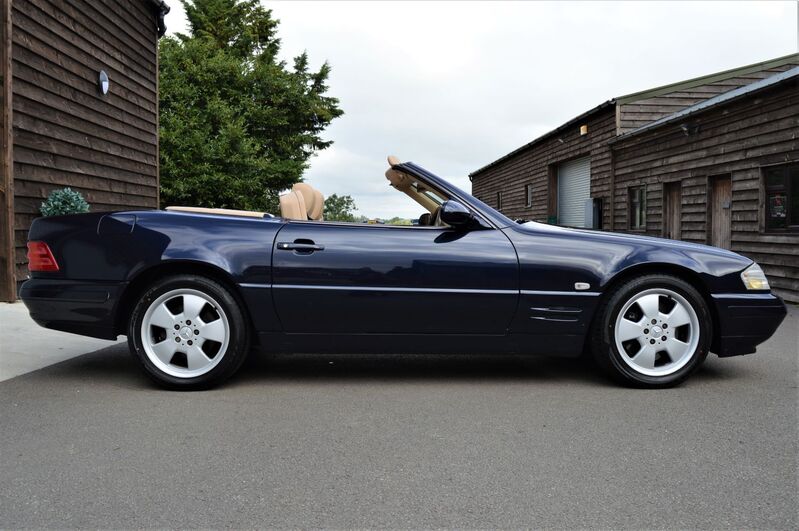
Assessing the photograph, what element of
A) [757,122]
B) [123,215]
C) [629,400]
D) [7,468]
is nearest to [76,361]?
[123,215]

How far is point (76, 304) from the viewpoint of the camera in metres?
3.78

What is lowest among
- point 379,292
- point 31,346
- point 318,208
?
point 31,346

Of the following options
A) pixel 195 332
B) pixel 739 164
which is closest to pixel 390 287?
pixel 195 332

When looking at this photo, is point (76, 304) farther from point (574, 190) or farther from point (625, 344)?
point (574, 190)

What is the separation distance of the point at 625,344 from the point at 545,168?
64.4 ft

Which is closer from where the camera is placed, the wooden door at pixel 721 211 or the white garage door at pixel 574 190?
the wooden door at pixel 721 211

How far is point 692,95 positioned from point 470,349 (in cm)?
1567

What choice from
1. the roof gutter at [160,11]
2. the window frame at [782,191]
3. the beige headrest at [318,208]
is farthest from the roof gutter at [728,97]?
the roof gutter at [160,11]

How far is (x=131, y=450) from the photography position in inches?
107

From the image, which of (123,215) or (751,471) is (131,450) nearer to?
(123,215)

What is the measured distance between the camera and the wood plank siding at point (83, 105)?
8.09 meters

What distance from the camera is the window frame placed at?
383 inches

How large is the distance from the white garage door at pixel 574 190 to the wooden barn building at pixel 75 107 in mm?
12167

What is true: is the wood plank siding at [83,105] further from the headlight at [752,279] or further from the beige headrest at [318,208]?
the headlight at [752,279]
